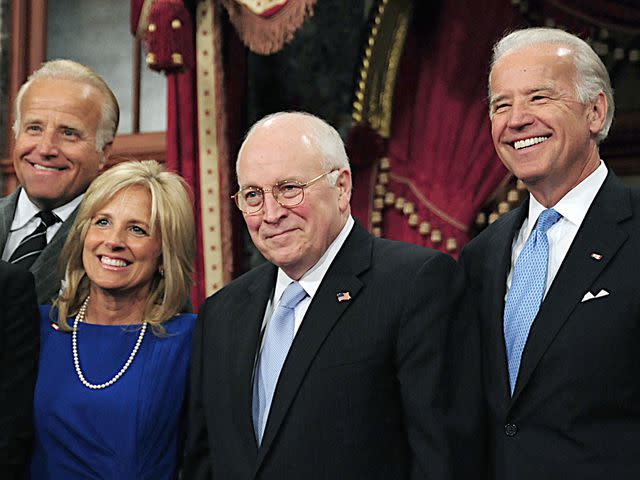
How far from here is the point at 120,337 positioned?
2.56 m

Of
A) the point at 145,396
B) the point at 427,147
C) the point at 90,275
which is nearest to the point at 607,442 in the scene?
the point at 145,396

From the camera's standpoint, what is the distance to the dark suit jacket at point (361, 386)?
205cm

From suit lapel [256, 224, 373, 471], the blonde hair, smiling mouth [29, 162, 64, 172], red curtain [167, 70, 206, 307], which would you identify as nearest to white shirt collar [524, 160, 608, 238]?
suit lapel [256, 224, 373, 471]

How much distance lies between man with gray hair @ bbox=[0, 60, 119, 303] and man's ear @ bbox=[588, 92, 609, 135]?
1414 mm

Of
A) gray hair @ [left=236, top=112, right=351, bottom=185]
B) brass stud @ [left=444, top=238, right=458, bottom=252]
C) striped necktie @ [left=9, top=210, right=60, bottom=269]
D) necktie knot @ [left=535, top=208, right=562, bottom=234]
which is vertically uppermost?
gray hair @ [left=236, top=112, right=351, bottom=185]

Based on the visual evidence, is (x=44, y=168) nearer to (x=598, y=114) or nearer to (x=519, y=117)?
(x=519, y=117)

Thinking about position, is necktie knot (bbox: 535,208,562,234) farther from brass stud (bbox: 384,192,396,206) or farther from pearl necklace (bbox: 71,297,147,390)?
brass stud (bbox: 384,192,396,206)

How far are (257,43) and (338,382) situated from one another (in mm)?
1557

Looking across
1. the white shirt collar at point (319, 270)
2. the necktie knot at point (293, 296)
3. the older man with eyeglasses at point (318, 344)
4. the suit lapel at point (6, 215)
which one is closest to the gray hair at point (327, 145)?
the older man with eyeglasses at point (318, 344)

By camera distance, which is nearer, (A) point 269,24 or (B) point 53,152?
(B) point 53,152

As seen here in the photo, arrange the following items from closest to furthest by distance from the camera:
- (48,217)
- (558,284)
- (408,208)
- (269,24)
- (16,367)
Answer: (558,284), (16,367), (48,217), (269,24), (408,208)

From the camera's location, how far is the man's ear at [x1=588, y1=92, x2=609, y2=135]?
88.4 inches

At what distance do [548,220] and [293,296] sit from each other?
0.57 m

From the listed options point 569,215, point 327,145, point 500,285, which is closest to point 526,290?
point 500,285
